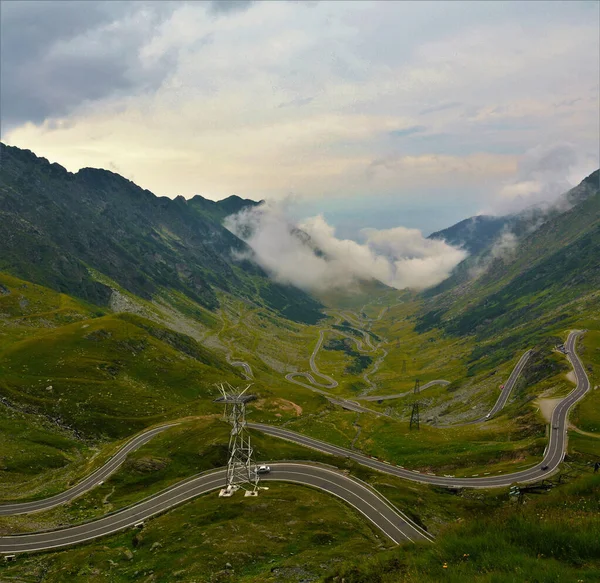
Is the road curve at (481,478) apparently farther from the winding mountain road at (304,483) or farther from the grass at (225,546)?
the grass at (225,546)

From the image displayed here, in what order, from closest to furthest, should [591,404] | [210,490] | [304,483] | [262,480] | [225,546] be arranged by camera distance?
[225,546] < [210,490] < [304,483] < [262,480] < [591,404]

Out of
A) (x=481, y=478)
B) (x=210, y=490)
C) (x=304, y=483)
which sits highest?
(x=210, y=490)

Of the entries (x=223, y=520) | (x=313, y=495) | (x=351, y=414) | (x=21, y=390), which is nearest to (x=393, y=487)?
(x=313, y=495)

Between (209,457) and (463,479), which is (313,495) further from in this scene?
(463,479)

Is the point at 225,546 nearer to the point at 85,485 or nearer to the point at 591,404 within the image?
the point at 85,485

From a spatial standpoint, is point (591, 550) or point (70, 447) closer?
point (591, 550)

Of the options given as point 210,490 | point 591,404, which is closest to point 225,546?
point 210,490

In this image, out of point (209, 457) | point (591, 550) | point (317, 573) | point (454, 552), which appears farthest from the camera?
point (209, 457)
